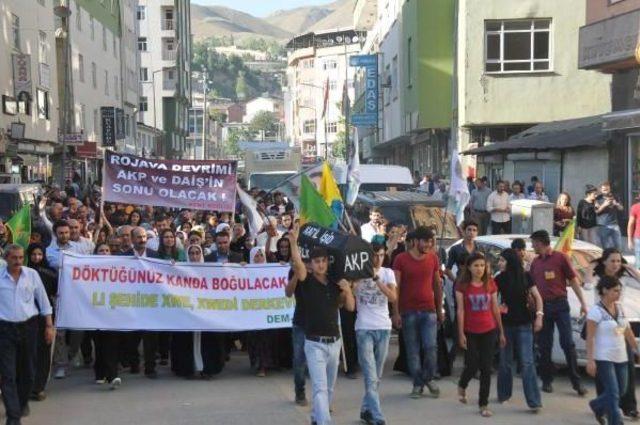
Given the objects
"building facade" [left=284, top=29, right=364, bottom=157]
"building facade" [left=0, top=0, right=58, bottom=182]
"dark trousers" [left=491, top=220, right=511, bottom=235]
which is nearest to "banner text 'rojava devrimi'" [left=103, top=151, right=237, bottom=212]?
"dark trousers" [left=491, top=220, right=511, bottom=235]

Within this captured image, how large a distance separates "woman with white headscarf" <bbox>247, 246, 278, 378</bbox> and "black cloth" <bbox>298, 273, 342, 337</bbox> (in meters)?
2.98

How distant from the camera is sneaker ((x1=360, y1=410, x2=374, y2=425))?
834cm

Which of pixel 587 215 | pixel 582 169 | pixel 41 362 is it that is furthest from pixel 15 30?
pixel 41 362

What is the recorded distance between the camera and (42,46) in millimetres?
37500

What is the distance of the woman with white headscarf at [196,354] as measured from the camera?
35.0 ft

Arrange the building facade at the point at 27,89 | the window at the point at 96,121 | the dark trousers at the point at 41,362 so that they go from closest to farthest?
the dark trousers at the point at 41,362
the building facade at the point at 27,89
the window at the point at 96,121

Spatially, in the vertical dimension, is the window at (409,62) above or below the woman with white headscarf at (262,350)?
above

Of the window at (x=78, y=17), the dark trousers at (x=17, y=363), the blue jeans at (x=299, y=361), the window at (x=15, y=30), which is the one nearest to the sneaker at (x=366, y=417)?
the blue jeans at (x=299, y=361)

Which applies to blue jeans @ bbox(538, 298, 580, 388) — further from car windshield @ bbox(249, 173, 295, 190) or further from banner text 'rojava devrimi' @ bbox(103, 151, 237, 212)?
car windshield @ bbox(249, 173, 295, 190)

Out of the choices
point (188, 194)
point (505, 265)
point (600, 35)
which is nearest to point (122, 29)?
point (600, 35)

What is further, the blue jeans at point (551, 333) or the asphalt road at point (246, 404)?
the blue jeans at point (551, 333)

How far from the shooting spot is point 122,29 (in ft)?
195

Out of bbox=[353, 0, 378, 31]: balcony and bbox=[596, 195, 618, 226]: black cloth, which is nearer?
bbox=[596, 195, 618, 226]: black cloth

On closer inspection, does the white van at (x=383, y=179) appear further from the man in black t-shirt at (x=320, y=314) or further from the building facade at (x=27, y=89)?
the man in black t-shirt at (x=320, y=314)
